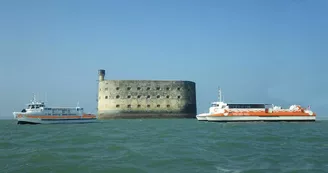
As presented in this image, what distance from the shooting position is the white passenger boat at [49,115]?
39.5 metres

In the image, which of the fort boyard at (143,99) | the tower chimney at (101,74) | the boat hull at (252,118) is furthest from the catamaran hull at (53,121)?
the boat hull at (252,118)

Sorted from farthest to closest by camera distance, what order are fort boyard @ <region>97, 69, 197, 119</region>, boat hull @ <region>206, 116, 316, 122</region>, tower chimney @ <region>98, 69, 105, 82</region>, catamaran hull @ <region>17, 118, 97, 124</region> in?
tower chimney @ <region>98, 69, 105, 82</region>
fort boyard @ <region>97, 69, 197, 119</region>
boat hull @ <region>206, 116, 316, 122</region>
catamaran hull @ <region>17, 118, 97, 124</region>

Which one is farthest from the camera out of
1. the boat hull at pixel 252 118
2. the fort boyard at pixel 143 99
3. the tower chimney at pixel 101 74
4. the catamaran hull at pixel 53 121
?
the tower chimney at pixel 101 74

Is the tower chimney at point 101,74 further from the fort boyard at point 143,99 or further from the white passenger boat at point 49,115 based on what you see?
the white passenger boat at point 49,115

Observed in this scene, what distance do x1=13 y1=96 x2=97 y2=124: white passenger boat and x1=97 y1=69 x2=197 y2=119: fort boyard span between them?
27.8 ft

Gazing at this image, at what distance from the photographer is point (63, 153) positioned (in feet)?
42.9

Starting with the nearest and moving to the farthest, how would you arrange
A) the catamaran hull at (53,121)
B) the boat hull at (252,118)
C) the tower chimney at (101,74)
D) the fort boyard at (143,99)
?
the catamaran hull at (53,121) → the boat hull at (252,118) → the fort boyard at (143,99) → the tower chimney at (101,74)

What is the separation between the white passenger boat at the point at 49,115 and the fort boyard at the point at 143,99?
847 cm

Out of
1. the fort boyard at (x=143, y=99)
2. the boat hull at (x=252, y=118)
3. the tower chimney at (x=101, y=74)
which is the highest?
the tower chimney at (x=101, y=74)

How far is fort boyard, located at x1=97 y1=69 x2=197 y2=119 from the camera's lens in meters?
51.8

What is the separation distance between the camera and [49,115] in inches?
1602

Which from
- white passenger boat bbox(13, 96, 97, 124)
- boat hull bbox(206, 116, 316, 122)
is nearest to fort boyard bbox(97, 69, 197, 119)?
white passenger boat bbox(13, 96, 97, 124)

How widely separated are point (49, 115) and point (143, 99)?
50.5ft

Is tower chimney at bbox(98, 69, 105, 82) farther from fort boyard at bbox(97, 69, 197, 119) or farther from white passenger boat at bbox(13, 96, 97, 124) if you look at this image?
white passenger boat at bbox(13, 96, 97, 124)
